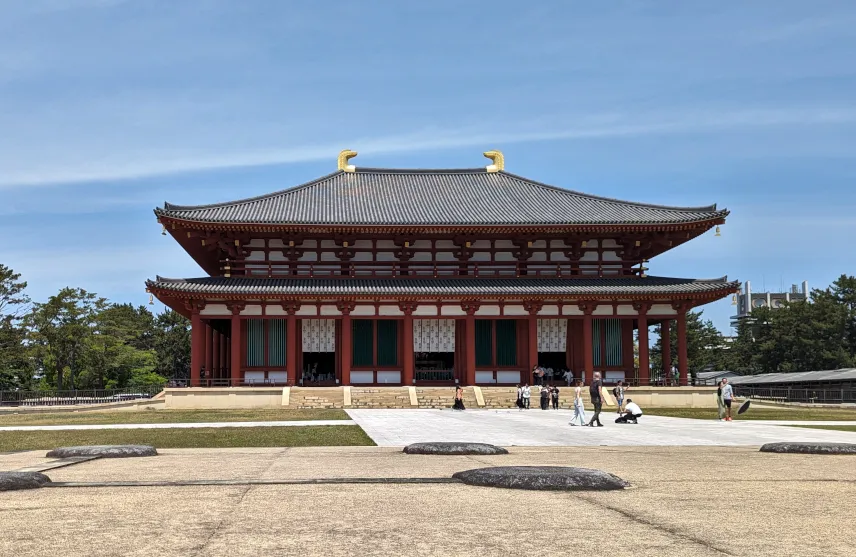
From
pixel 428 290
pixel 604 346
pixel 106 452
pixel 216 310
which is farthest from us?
pixel 604 346

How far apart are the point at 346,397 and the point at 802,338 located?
5202 cm

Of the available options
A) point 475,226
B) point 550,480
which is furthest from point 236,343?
point 550,480

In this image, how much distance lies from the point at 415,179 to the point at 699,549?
4963 centimetres

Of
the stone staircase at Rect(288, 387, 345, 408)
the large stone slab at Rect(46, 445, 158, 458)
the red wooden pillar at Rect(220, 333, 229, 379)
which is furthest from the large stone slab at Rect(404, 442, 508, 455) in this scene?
the red wooden pillar at Rect(220, 333, 229, 379)

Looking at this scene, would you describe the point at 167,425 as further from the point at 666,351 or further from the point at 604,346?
the point at 666,351

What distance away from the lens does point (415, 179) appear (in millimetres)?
54938

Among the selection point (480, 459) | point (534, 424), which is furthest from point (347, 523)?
point (534, 424)

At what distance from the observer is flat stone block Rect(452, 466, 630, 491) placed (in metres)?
9.29

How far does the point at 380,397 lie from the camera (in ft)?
128

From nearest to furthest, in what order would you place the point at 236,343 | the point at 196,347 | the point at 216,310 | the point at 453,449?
the point at 453,449 < the point at 196,347 < the point at 236,343 < the point at 216,310

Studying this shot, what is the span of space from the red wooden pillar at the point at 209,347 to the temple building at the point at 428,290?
0.09m

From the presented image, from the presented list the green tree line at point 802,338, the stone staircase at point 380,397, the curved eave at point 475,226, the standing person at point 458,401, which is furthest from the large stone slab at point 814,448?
the green tree line at point 802,338

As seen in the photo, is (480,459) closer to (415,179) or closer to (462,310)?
(462,310)

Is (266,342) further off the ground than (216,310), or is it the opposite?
(216,310)
